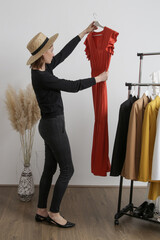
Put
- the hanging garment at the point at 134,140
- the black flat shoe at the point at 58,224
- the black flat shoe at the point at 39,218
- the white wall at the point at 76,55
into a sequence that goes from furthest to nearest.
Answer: the white wall at the point at 76,55
the black flat shoe at the point at 39,218
the black flat shoe at the point at 58,224
the hanging garment at the point at 134,140

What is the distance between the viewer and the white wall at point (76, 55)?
333 centimetres

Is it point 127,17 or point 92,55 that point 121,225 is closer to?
point 92,55

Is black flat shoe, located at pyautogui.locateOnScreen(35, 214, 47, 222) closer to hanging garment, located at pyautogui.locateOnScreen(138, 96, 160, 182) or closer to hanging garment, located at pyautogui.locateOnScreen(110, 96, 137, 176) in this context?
hanging garment, located at pyautogui.locateOnScreen(110, 96, 137, 176)

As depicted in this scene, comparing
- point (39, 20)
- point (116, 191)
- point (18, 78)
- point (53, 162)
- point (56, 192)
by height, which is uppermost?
point (39, 20)

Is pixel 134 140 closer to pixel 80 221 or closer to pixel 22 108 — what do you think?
pixel 80 221

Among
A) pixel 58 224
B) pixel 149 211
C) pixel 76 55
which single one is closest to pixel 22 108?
pixel 76 55

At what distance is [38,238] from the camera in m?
2.31

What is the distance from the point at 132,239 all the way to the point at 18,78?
2.14 meters

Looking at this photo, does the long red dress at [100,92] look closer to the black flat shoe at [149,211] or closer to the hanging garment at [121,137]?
the hanging garment at [121,137]

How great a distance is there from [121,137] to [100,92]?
1.49ft

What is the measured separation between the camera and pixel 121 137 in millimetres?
2443

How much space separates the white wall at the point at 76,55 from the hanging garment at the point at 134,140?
3.83 feet

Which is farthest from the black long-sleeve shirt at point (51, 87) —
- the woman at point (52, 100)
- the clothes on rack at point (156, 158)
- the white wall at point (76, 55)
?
the white wall at point (76, 55)

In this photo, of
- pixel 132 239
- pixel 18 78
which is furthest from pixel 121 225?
pixel 18 78
